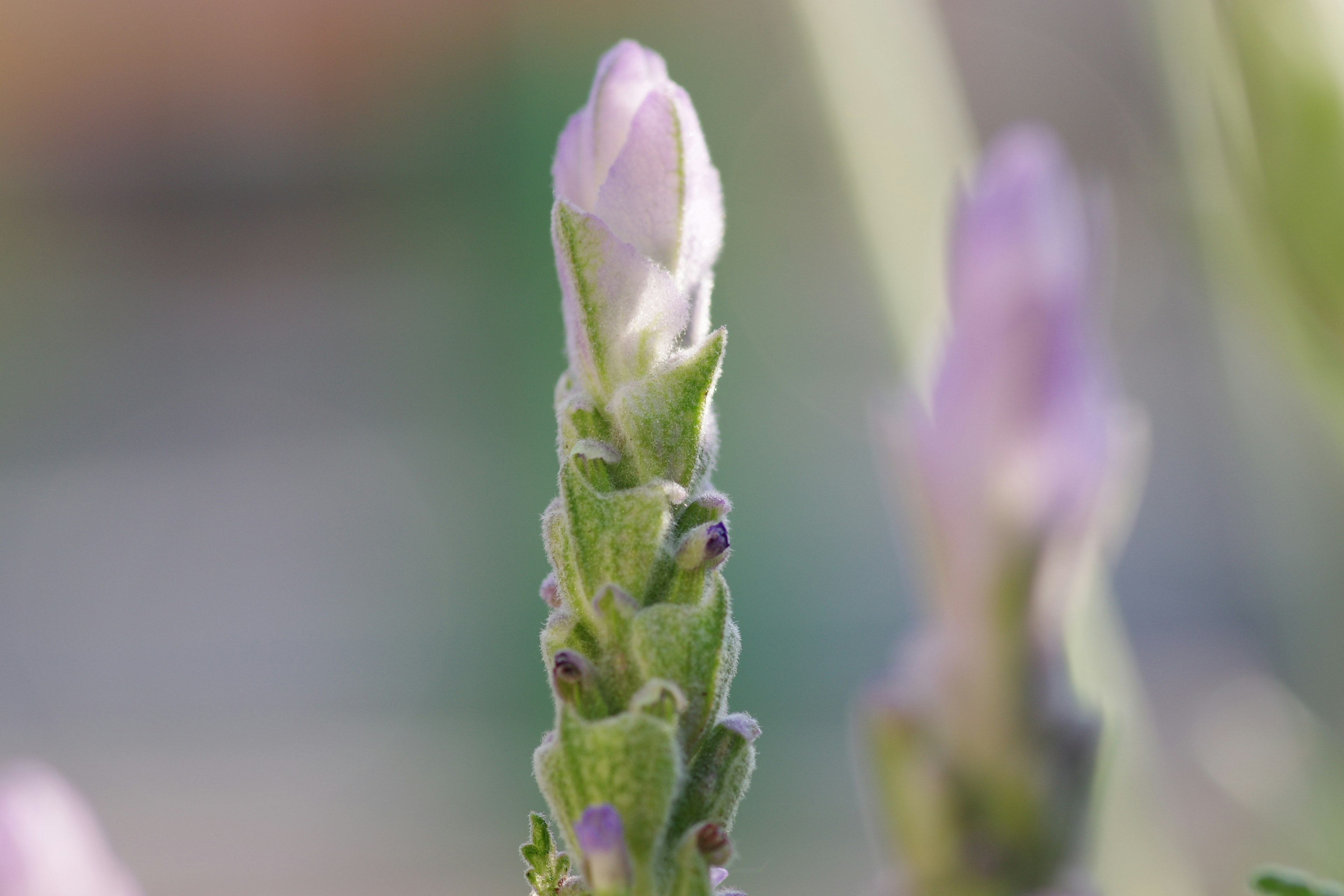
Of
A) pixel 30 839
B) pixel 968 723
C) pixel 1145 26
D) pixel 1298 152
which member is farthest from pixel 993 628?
pixel 1145 26

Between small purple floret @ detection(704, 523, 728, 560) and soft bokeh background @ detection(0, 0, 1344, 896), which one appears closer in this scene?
small purple floret @ detection(704, 523, 728, 560)

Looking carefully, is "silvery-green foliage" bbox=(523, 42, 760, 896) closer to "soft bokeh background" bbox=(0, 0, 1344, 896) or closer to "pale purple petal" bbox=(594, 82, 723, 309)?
"pale purple petal" bbox=(594, 82, 723, 309)

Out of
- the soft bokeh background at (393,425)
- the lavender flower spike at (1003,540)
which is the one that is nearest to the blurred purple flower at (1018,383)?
the lavender flower spike at (1003,540)

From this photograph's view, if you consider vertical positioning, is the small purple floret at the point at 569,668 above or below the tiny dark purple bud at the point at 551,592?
below

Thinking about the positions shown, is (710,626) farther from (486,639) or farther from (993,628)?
(486,639)

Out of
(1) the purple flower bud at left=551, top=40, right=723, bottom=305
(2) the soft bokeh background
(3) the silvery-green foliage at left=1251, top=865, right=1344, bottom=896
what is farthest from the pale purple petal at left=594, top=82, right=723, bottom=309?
(2) the soft bokeh background

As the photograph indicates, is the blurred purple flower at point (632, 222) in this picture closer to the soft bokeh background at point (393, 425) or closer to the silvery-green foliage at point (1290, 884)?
the silvery-green foliage at point (1290, 884)
